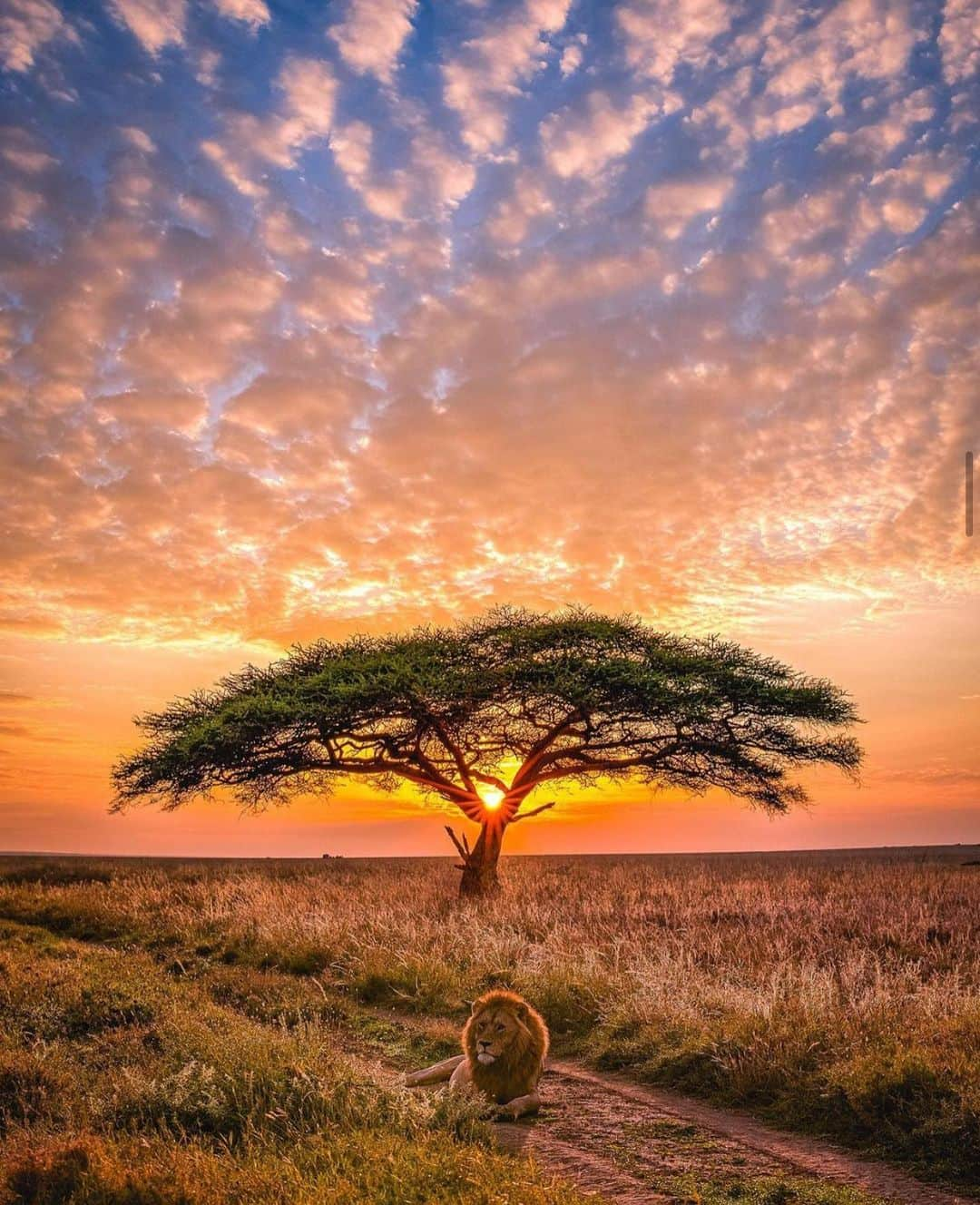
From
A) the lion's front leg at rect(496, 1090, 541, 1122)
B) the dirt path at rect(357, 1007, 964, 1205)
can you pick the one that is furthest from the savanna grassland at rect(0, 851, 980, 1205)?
the lion's front leg at rect(496, 1090, 541, 1122)

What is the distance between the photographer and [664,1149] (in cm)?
690

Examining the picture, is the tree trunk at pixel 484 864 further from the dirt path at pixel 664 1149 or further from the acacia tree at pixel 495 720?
the dirt path at pixel 664 1149

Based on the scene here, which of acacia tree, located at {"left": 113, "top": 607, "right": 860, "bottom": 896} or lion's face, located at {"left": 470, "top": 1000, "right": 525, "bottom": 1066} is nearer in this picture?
lion's face, located at {"left": 470, "top": 1000, "right": 525, "bottom": 1066}

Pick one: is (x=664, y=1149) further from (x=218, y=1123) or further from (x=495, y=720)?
(x=495, y=720)

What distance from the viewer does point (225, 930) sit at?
17984mm

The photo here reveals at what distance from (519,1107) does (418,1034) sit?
318 centimetres

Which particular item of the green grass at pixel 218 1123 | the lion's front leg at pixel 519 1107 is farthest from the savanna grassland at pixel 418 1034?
the lion's front leg at pixel 519 1107

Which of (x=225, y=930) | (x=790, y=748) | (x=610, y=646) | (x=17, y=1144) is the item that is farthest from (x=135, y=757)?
(x=17, y=1144)

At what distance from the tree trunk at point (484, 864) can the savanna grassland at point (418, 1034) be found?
455 centimetres

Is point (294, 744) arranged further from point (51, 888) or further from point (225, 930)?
point (51, 888)

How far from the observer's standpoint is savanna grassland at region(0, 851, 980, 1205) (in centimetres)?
598

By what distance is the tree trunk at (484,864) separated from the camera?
76.7 ft

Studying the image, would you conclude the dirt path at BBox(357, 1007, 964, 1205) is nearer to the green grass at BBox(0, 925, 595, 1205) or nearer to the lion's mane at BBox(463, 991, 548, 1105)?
the lion's mane at BBox(463, 991, 548, 1105)

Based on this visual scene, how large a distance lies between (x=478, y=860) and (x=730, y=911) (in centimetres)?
753
